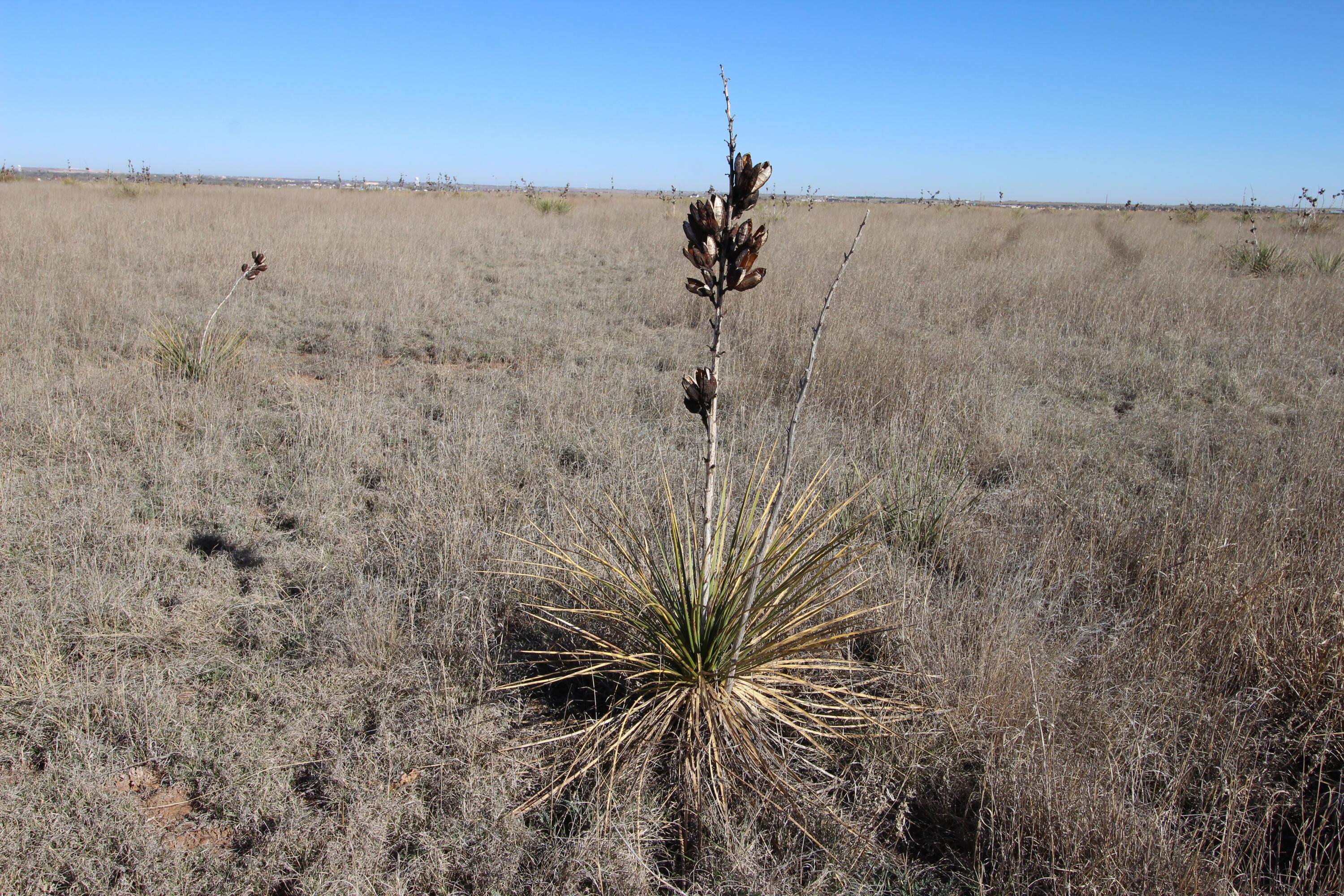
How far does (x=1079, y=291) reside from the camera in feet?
27.6

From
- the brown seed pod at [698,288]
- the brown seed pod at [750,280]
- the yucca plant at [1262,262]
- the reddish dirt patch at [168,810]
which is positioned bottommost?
the reddish dirt patch at [168,810]

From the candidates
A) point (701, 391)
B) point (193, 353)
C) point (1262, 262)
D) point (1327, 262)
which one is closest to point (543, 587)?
point (701, 391)

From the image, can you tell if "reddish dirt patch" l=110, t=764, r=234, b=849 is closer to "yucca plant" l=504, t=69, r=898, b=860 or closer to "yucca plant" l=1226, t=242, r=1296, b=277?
"yucca plant" l=504, t=69, r=898, b=860

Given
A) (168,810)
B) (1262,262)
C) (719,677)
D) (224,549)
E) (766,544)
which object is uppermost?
(1262,262)

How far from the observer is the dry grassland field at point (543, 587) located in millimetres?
1751

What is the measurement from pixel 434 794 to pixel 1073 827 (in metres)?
1.63

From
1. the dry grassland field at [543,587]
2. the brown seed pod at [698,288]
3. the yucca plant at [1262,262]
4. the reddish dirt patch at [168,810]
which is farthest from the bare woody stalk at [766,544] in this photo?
the yucca plant at [1262,262]

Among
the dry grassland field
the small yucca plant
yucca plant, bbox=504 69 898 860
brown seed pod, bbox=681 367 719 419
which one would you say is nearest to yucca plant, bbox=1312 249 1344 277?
the dry grassland field

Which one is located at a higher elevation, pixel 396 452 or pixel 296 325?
pixel 296 325

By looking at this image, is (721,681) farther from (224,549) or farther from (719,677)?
(224,549)

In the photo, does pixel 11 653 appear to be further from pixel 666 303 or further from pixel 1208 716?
pixel 666 303

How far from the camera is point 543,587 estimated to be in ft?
9.05

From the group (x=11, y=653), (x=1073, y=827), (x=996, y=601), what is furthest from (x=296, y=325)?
(x=1073, y=827)

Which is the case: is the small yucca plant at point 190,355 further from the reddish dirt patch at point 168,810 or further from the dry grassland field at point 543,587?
the reddish dirt patch at point 168,810
